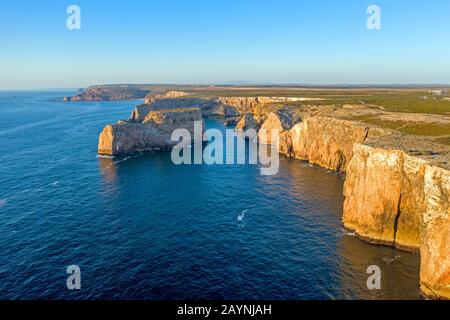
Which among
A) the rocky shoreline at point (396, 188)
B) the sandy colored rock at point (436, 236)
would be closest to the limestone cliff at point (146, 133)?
the rocky shoreline at point (396, 188)

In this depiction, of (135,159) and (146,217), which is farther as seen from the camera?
(135,159)

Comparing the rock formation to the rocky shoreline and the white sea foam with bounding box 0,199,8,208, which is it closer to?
the rocky shoreline

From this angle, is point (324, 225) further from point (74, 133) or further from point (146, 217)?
point (74, 133)

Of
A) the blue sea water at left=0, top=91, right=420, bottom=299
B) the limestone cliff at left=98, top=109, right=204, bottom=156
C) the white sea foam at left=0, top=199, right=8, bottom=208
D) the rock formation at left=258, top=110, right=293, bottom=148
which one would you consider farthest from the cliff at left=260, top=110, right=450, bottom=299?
the limestone cliff at left=98, top=109, right=204, bottom=156

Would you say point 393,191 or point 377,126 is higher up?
point 377,126

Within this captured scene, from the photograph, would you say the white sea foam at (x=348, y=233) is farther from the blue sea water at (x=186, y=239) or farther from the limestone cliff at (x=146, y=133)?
the limestone cliff at (x=146, y=133)

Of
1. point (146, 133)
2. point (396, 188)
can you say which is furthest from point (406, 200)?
point (146, 133)
